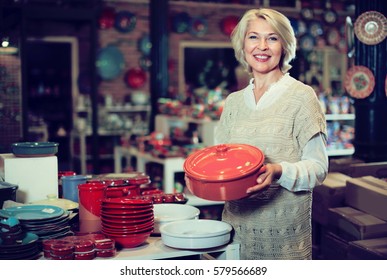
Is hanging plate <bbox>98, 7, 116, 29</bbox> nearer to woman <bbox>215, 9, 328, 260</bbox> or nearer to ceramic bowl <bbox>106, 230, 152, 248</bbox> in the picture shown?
woman <bbox>215, 9, 328, 260</bbox>

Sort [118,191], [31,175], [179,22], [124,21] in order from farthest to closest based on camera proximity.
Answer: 1. [179,22]
2. [124,21]
3. [31,175]
4. [118,191]

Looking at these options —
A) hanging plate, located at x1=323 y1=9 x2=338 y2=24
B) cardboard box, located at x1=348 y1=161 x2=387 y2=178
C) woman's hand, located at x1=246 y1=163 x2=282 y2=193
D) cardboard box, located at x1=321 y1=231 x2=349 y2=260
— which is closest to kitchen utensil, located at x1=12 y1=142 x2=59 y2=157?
woman's hand, located at x1=246 y1=163 x2=282 y2=193

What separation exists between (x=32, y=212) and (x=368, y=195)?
1.73 metres

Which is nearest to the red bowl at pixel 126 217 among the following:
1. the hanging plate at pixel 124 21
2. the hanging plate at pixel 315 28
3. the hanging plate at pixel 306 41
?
the hanging plate at pixel 124 21

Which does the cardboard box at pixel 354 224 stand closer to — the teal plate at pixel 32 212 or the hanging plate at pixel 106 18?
the teal plate at pixel 32 212

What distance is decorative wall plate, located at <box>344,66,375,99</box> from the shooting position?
355cm

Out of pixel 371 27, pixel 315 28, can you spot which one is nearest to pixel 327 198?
pixel 371 27

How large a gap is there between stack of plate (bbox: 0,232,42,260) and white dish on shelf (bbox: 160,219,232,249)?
0.39 m

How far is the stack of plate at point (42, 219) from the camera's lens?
5.87 feet

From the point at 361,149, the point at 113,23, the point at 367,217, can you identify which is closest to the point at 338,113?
the point at 361,149

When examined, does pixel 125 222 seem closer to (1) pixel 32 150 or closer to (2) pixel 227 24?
(1) pixel 32 150

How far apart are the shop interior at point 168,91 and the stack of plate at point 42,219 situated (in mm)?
287

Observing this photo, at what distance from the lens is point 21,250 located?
164 cm
